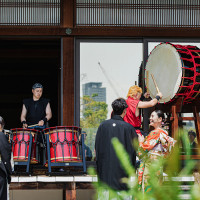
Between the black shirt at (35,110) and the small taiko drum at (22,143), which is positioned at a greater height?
the black shirt at (35,110)

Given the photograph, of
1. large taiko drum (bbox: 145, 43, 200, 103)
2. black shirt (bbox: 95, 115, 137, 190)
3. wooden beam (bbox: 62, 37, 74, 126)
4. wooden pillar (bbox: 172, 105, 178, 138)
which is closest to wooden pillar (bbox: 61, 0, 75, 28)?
wooden beam (bbox: 62, 37, 74, 126)

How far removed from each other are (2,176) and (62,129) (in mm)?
951

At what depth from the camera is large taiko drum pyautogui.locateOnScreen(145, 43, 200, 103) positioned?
5160 mm

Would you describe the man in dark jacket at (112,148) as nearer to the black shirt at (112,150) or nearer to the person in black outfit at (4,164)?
the black shirt at (112,150)

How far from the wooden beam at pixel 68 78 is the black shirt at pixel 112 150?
238 centimetres

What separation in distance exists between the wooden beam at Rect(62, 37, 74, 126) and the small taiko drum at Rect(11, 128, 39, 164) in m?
0.96

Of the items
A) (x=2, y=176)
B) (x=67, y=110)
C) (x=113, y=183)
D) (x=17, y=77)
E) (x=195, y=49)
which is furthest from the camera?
(x=17, y=77)

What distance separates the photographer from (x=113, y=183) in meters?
3.53

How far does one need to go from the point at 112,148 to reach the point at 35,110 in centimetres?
237

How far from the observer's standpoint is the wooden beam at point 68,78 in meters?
6.01

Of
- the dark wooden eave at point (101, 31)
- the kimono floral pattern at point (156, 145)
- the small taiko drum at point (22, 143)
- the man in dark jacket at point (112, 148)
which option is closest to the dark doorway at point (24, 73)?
the dark wooden eave at point (101, 31)

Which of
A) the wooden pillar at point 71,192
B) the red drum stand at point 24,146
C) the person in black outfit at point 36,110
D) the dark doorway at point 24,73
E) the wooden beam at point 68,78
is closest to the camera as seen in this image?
the wooden pillar at point 71,192

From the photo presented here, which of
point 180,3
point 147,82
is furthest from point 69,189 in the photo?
point 180,3

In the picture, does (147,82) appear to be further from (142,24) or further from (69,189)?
(69,189)
